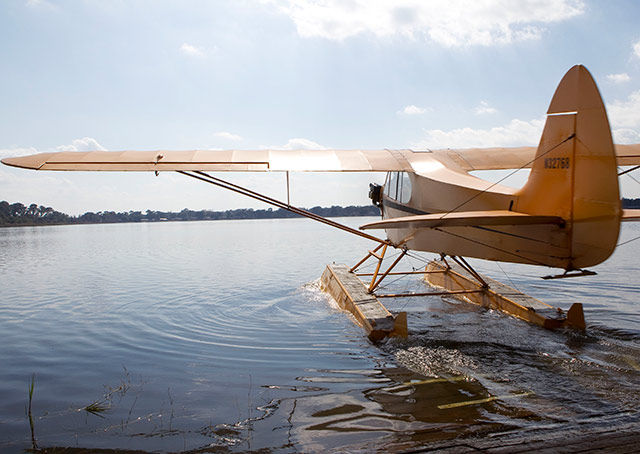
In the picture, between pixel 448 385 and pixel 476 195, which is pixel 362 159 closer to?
pixel 476 195

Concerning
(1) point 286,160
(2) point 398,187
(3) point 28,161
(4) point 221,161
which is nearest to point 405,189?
(2) point 398,187

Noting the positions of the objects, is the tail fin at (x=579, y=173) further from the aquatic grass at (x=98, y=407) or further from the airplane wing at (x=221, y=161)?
the aquatic grass at (x=98, y=407)

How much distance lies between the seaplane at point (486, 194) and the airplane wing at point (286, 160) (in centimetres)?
2

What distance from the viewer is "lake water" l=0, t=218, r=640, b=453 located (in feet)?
10.9

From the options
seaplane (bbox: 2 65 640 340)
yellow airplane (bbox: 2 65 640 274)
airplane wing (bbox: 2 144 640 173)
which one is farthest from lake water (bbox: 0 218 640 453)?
airplane wing (bbox: 2 144 640 173)

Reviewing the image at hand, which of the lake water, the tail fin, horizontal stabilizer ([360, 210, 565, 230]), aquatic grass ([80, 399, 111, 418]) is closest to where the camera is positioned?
the lake water

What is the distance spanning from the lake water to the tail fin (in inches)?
50.5

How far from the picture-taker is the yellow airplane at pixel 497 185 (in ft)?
14.0

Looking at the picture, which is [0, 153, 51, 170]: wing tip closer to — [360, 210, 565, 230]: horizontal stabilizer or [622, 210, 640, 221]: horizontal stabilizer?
[360, 210, 565, 230]: horizontal stabilizer

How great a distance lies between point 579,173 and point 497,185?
4.46ft

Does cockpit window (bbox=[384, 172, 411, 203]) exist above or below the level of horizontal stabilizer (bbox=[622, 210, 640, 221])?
above

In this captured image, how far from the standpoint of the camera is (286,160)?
25.8ft

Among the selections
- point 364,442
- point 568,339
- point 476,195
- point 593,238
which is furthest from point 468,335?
point 364,442

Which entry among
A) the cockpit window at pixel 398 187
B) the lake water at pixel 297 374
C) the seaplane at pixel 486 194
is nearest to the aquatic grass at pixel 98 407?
the lake water at pixel 297 374
